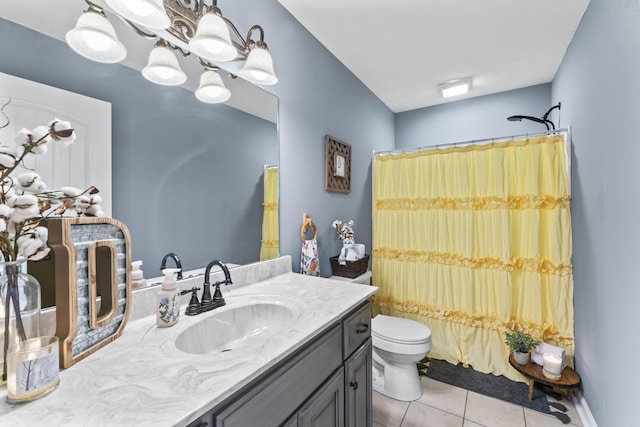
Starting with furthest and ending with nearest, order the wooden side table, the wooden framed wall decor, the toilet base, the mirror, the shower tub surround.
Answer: the wooden framed wall decor → the toilet base → the wooden side table → the mirror → the shower tub surround

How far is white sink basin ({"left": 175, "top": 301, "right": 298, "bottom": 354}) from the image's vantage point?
0.96m

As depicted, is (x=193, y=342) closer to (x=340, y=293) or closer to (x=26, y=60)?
(x=340, y=293)

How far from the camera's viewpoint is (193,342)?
944 mm

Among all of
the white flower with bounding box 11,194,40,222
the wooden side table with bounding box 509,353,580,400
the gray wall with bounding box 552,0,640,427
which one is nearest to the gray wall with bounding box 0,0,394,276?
the white flower with bounding box 11,194,40,222

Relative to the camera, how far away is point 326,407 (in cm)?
98

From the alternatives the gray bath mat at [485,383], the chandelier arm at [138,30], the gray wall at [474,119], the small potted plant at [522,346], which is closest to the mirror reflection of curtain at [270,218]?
the chandelier arm at [138,30]

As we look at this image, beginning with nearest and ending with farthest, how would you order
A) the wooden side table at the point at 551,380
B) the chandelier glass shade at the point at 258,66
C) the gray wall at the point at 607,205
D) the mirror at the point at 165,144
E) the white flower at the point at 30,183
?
1. the white flower at the point at 30,183
2. the mirror at the point at 165,144
3. the gray wall at the point at 607,205
4. the chandelier glass shade at the point at 258,66
5. the wooden side table at the point at 551,380

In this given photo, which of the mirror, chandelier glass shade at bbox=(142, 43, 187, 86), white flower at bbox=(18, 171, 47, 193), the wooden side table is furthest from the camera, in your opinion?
the wooden side table

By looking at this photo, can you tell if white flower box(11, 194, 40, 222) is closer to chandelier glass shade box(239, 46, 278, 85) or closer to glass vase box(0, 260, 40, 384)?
glass vase box(0, 260, 40, 384)

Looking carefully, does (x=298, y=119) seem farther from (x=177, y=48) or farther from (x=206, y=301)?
(x=206, y=301)

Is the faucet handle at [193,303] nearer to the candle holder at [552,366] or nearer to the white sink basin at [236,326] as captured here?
the white sink basin at [236,326]

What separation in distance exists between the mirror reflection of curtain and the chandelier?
47 centimetres

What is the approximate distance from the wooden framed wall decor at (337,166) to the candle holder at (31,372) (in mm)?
1710

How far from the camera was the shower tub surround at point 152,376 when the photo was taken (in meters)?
0.52
